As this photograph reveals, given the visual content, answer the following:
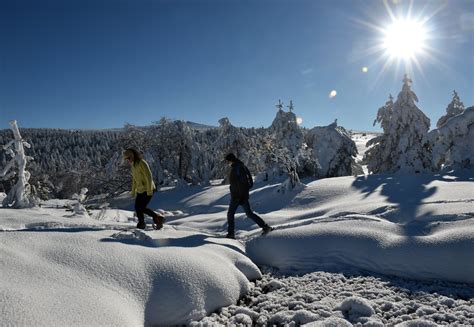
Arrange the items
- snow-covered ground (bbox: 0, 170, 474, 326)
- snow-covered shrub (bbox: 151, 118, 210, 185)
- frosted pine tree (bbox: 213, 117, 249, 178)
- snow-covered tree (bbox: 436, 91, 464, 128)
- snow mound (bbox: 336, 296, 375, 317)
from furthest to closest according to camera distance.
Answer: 1. snow-covered shrub (bbox: 151, 118, 210, 185)
2. frosted pine tree (bbox: 213, 117, 249, 178)
3. snow-covered tree (bbox: 436, 91, 464, 128)
4. snow mound (bbox: 336, 296, 375, 317)
5. snow-covered ground (bbox: 0, 170, 474, 326)

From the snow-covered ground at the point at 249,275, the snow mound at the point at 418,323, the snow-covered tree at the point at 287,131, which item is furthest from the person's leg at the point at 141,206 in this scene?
the snow-covered tree at the point at 287,131

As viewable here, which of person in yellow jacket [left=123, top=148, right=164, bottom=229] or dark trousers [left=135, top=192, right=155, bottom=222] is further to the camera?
dark trousers [left=135, top=192, right=155, bottom=222]

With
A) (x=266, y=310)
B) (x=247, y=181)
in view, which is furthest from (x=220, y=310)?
(x=247, y=181)

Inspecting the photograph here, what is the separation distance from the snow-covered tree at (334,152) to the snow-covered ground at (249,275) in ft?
57.8

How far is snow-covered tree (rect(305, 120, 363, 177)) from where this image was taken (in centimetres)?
2492

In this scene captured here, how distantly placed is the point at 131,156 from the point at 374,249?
4.92 m

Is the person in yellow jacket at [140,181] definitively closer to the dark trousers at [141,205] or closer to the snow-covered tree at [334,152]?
the dark trousers at [141,205]

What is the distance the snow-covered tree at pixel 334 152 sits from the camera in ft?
81.8

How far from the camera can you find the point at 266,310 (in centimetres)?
411

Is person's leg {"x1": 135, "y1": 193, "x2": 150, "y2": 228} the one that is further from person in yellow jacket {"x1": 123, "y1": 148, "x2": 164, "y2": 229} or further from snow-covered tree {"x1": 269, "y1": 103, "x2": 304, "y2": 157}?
snow-covered tree {"x1": 269, "y1": 103, "x2": 304, "y2": 157}

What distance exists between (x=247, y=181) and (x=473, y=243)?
4130 millimetres

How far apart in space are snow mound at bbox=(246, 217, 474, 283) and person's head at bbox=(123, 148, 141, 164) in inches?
115

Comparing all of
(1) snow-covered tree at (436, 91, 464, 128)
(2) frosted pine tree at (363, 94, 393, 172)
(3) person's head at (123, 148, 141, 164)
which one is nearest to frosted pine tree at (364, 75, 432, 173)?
(2) frosted pine tree at (363, 94, 393, 172)

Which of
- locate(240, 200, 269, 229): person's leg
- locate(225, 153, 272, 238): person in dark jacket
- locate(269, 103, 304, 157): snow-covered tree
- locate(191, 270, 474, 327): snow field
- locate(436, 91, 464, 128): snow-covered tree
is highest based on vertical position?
locate(436, 91, 464, 128): snow-covered tree
